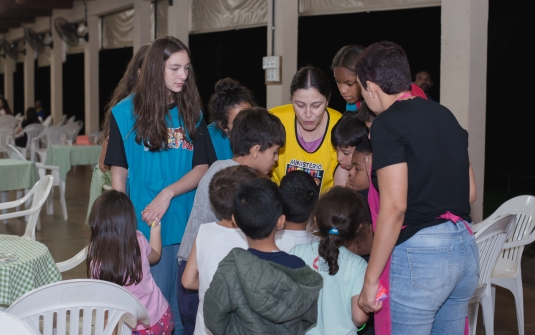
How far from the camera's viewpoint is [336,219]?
2.16 meters

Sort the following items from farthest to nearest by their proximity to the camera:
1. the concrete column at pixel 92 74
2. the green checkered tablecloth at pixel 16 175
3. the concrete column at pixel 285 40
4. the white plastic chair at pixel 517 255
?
1. the concrete column at pixel 92 74
2. the concrete column at pixel 285 40
3. the green checkered tablecloth at pixel 16 175
4. the white plastic chair at pixel 517 255

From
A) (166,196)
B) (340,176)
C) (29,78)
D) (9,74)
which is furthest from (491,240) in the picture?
(9,74)

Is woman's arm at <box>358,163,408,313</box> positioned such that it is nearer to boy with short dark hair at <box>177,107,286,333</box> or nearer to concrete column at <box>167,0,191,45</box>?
boy with short dark hair at <box>177,107,286,333</box>

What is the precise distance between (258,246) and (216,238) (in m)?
0.30

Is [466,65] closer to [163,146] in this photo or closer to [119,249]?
[163,146]

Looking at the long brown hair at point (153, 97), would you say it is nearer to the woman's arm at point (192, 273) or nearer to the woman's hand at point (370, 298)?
the woman's arm at point (192, 273)

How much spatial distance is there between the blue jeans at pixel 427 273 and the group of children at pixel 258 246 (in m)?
0.15

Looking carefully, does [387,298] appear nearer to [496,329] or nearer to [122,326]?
[122,326]

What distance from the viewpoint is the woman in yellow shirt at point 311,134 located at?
2.81m

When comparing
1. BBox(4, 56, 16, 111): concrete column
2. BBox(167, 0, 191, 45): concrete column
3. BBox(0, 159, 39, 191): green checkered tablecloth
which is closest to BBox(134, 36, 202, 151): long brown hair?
BBox(0, 159, 39, 191): green checkered tablecloth

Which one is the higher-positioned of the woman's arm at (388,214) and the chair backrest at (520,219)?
the woman's arm at (388,214)

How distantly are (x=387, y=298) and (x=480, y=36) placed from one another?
356cm

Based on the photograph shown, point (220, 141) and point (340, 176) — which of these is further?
point (220, 141)

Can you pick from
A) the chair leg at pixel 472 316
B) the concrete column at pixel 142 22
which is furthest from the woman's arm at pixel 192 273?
the concrete column at pixel 142 22
